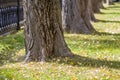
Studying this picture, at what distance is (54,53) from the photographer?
936cm

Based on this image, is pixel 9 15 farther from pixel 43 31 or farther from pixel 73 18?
pixel 43 31

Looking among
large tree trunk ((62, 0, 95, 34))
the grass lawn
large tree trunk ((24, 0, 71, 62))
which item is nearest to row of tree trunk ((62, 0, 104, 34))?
large tree trunk ((62, 0, 95, 34))

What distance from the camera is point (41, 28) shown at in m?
9.09

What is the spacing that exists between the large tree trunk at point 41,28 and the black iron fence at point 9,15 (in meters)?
5.92

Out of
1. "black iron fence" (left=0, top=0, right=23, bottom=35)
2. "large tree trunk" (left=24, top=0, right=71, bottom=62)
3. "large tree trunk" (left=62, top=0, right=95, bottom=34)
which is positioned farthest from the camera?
"large tree trunk" (left=62, top=0, right=95, bottom=34)

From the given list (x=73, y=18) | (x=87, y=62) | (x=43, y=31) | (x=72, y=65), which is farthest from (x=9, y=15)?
(x=72, y=65)

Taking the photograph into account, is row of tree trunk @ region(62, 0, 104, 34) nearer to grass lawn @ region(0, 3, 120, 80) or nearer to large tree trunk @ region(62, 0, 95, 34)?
large tree trunk @ region(62, 0, 95, 34)

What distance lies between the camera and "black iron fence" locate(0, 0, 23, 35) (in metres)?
15.1

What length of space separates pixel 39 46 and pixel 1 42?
167 inches

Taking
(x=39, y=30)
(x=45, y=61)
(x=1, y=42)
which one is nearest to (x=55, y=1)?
(x=39, y=30)

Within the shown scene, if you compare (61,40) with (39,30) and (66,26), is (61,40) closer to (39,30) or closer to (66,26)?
(39,30)

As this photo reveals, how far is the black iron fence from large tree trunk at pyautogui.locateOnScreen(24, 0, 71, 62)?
5.92 meters

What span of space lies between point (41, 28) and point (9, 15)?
23.3 ft

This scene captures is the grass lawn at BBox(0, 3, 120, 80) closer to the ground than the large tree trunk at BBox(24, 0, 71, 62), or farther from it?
closer to the ground
